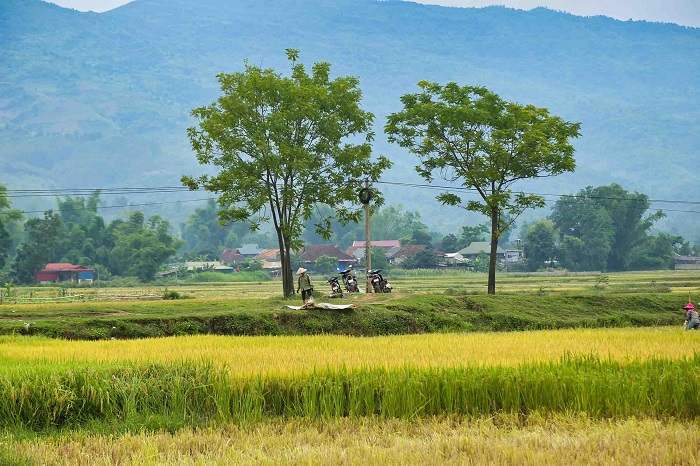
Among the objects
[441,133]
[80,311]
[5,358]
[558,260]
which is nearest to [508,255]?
[558,260]

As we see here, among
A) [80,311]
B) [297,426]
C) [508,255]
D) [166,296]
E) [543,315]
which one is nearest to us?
[297,426]

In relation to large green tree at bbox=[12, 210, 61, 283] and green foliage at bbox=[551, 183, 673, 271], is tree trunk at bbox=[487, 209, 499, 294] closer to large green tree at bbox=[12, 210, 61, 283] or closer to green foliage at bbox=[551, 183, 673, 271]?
green foliage at bbox=[551, 183, 673, 271]

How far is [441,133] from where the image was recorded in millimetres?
41000

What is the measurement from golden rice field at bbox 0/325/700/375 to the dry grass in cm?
209

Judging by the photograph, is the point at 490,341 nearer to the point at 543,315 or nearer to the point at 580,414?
the point at 580,414

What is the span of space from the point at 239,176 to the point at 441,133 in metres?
10.4

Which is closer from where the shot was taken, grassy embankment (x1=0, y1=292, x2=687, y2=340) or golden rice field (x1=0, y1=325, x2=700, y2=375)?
golden rice field (x1=0, y1=325, x2=700, y2=375)

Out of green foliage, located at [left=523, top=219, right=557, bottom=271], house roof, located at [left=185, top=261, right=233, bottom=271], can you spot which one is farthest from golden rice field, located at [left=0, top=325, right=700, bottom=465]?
house roof, located at [left=185, top=261, right=233, bottom=271]

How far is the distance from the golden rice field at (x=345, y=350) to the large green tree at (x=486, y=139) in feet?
60.3

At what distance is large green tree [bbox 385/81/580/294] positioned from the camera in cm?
3938

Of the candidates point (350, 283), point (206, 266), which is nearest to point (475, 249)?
point (206, 266)

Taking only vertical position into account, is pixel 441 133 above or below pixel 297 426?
above

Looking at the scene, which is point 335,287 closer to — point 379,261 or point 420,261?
point 379,261

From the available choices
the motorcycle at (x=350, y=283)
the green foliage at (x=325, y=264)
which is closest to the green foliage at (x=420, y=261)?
the green foliage at (x=325, y=264)
